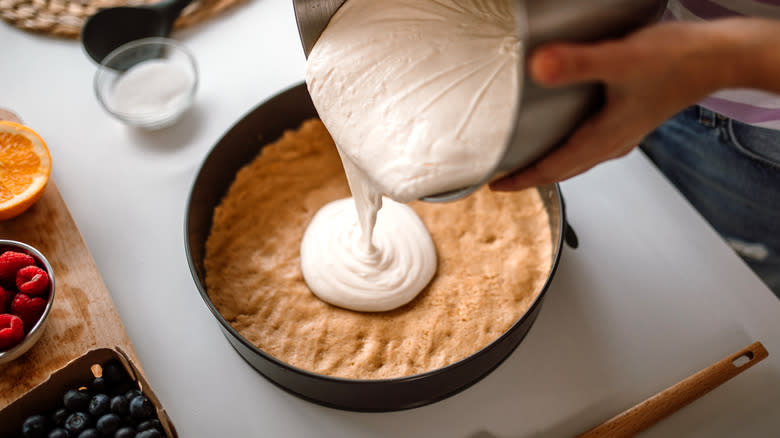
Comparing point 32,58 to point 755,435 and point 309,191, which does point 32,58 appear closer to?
point 309,191

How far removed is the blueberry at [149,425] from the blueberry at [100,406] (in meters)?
0.07

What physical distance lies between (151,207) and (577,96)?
1.12 m

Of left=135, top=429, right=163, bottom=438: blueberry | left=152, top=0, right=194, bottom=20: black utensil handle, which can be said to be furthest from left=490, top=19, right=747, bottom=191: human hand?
left=152, top=0, right=194, bottom=20: black utensil handle

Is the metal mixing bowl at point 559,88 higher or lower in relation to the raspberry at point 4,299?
higher

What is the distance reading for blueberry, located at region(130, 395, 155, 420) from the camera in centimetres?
102

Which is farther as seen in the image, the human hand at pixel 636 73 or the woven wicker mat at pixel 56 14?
the woven wicker mat at pixel 56 14

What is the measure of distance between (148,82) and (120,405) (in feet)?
3.07

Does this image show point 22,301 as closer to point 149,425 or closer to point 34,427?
point 34,427

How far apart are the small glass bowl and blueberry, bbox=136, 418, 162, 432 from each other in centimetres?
83

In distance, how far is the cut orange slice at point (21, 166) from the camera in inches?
50.8

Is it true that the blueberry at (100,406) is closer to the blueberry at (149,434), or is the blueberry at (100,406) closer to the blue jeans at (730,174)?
the blueberry at (149,434)

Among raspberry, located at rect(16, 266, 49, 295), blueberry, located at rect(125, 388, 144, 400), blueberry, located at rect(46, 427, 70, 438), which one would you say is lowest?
blueberry, located at rect(46, 427, 70, 438)

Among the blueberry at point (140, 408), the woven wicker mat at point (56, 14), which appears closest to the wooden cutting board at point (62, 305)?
the blueberry at point (140, 408)

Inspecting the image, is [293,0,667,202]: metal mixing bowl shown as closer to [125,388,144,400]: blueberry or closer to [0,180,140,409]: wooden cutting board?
[125,388,144,400]: blueberry
